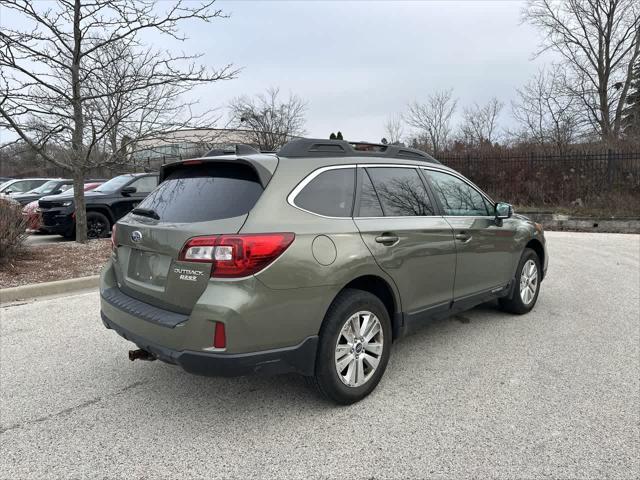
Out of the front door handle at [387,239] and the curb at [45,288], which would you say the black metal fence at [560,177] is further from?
the curb at [45,288]

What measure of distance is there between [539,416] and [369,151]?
89.8 inches

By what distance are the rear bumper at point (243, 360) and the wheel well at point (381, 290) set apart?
57 cm

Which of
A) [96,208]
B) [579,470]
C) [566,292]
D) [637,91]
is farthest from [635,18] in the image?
[579,470]

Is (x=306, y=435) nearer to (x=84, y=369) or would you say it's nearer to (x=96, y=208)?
(x=84, y=369)

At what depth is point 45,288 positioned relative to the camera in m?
6.27

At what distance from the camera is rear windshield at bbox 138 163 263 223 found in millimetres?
2869

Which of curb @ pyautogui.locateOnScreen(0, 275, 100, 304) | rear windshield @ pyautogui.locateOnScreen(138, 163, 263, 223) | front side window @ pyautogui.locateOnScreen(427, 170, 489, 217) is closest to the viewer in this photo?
rear windshield @ pyautogui.locateOnScreen(138, 163, 263, 223)

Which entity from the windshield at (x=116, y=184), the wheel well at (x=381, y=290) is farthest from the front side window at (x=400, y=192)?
the windshield at (x=116, y=184)

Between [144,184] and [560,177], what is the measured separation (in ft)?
48.4

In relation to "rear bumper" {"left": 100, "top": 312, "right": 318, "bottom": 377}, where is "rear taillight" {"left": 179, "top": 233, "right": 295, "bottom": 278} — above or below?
above

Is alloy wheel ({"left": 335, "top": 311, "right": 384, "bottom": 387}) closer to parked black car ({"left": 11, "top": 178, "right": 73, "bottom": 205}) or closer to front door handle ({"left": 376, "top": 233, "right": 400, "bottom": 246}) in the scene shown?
front door handle ({"left": 376, "top": 233, "right": 400, "bottom": 246})

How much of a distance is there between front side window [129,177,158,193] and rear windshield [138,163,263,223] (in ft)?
27.7

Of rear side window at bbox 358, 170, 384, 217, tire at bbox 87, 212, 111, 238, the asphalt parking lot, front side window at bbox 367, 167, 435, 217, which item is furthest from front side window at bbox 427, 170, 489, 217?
tire at bbox 87, 212, 111, 238

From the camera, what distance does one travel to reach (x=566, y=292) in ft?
20.4
